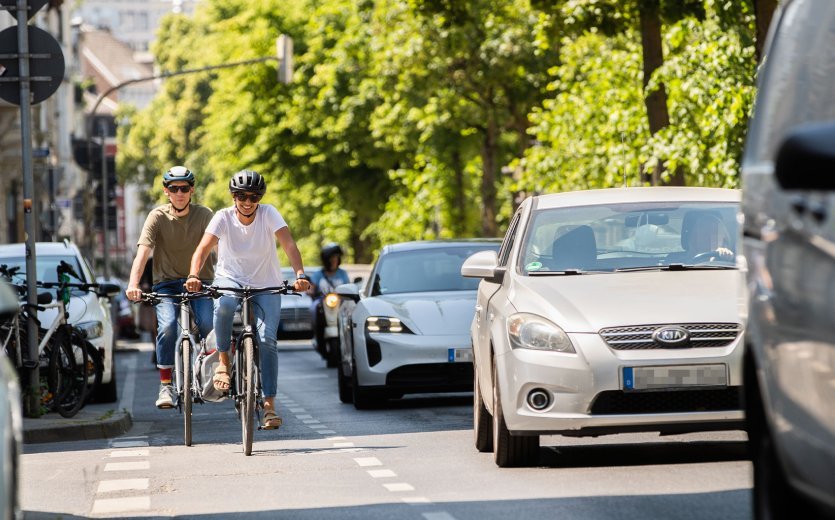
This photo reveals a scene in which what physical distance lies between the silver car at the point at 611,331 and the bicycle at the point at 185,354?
8.31 feet

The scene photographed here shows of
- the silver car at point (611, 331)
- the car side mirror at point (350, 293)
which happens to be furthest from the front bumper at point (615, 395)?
the car side mirror at point (350, 293)

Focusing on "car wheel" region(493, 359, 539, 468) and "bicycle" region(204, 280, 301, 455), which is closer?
"car wheel" region(493, 359, 539, 468)

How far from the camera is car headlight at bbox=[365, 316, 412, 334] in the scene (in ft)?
54.1

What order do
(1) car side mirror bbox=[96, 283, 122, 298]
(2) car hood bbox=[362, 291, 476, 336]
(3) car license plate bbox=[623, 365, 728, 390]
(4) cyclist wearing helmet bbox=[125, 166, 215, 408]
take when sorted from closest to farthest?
(3) car license plate bbox=[623, 365, 728, 390] < (4) cyclist wearing helmet bbox=[125, 166, 215, 408] < (2) car hood bbox=[362, 291, 476, 336] < (1) car side mirror bbox=[96, 283, 122, 298]

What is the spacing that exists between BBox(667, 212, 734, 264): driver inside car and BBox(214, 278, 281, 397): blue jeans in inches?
112

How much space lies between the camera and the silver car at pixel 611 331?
396 inches

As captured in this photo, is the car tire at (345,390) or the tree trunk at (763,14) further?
the tree trunk at (763,14)

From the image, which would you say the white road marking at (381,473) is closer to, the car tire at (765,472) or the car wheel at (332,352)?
the car tire at (765,472)

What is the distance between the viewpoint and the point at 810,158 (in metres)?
4.59

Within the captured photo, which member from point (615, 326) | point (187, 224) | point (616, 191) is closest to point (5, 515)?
point (615, 326)

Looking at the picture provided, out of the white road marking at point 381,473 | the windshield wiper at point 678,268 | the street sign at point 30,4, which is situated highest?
the street sign at point 30,4

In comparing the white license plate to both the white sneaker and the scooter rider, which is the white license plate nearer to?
the scooter rider

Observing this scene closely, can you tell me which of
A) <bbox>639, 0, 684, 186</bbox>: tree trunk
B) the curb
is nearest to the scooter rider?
<bbox>639, 0, 684, 186</bbox>: tree trunk

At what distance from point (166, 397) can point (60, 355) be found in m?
3.04
